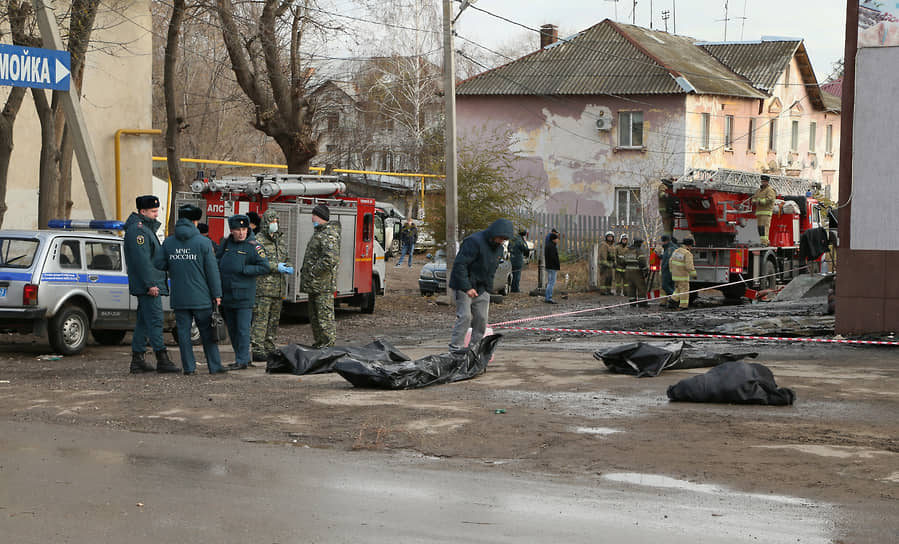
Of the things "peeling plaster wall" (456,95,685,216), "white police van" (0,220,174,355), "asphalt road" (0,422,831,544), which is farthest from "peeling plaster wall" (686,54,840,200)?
"asphalt road" (0,422,831,544)

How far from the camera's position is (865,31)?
14352 millimetres

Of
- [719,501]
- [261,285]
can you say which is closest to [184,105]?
[261,285]

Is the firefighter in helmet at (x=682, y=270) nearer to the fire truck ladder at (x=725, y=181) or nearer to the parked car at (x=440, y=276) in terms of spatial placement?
the fire truck ladder at (x=725, y=181)

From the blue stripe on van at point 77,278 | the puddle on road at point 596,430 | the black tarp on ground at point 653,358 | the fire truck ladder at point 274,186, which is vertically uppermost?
the fire truck ladder at point 274,186

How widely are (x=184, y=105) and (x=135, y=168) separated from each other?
24676 mm

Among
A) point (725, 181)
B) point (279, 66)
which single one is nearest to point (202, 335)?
point (279, 66)

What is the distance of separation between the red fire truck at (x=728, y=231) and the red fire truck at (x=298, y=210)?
8000mm

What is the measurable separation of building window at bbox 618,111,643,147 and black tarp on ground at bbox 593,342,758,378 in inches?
1269

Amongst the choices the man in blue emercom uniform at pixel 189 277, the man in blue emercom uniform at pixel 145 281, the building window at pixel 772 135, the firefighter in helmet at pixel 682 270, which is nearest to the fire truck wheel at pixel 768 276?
the firefighter in helmet at pixel 682 270

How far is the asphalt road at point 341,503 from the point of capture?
5.64 meters

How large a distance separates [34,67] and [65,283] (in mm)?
3127

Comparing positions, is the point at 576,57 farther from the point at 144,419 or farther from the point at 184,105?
the point at 144,419

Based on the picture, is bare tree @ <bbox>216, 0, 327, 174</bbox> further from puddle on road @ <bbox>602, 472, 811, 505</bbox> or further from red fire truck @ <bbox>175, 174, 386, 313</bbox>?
puddle on road @ <bbox>602, 472, 811, 505</bbox>

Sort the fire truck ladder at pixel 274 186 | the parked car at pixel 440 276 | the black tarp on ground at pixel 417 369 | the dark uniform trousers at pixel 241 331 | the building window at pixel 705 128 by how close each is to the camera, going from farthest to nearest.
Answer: the building window at pixel 705 128 < the parked car at pixel 440 276 < the fire truck ladder at pixel 274 186 < the dark uniform trousers at pixel 241 331 < the black tarp on ground at pixel 417 369
